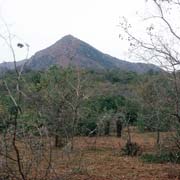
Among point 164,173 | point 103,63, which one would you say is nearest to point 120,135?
point 164,173

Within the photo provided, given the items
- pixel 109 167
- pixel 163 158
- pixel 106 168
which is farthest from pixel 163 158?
pixel 106 168

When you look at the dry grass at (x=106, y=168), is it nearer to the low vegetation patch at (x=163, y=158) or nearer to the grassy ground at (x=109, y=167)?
the grassy ground at (x=109, y=167)

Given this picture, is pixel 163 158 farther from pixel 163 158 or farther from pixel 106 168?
pixel 106 168

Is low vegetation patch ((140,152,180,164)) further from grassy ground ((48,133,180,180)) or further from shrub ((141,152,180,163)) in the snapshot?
grassy ground ((48,133,180,180))

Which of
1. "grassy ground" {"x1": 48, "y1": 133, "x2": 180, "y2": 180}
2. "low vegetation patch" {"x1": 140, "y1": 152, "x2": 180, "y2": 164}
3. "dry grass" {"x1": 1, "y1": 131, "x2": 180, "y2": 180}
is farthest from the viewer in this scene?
"low vegetation patch" {"x1": 140, "y1": 152, "x2": 180, "y2": 164}

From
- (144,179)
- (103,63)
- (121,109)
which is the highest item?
(103,63)

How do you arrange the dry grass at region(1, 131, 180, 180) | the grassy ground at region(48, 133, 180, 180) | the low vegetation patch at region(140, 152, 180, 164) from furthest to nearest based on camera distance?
the low vegetation patch at region(140, 152, 180, 164) < the grassy ground at region(48, 133, 180, 180) < the dry grass at region(1, 131, 180, 180)

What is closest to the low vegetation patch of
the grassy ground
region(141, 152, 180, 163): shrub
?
region(141, 152, 180, 163): shrub

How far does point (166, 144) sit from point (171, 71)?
437 centimetres

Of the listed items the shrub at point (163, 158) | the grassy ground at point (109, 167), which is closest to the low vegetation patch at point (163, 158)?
the shrub at point (163, 158)

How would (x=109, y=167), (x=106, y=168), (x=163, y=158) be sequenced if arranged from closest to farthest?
(x=106, y=168) < (x=109, y=167) < (x=163, y=158)

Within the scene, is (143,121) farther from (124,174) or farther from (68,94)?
(124,174)

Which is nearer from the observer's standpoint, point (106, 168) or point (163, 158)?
point (106, 168)

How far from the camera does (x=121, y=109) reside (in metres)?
21.8
